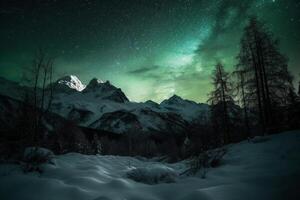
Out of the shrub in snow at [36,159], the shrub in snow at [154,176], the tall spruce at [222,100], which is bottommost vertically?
the shrub in snow at [154,176]

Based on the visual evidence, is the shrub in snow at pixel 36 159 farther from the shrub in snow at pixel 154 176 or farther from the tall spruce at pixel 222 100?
the tall spruce at pixel 222 100

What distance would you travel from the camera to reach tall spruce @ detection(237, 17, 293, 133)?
16703mm

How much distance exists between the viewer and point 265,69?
17203 millimetres

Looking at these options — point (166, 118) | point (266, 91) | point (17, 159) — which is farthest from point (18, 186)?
point (166, 118)

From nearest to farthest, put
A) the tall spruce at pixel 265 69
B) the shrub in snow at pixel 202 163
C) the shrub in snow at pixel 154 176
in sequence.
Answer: the shrub in snow at pixel 154 176 → the shrub in snow at pixel 202 163 → the tall spruce at pixel 265 69

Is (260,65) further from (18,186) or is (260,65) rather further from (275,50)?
(18,186)

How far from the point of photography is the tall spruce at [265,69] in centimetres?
1670

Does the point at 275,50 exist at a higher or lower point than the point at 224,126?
higher

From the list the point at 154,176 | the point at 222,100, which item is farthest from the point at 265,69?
the point at 154,176

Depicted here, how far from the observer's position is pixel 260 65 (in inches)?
677

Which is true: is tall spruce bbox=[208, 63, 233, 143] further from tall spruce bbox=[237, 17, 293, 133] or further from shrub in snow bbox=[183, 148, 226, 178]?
shrub in snow bbox=[183, 148, 226, 178]

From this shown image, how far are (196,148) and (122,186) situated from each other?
4124 mm

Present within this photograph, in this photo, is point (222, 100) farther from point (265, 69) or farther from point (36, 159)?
point (36, 159)

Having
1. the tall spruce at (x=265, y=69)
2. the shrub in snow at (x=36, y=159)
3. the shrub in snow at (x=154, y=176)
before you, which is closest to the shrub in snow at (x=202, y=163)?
the shrub in snow at (x=154, y=176)
